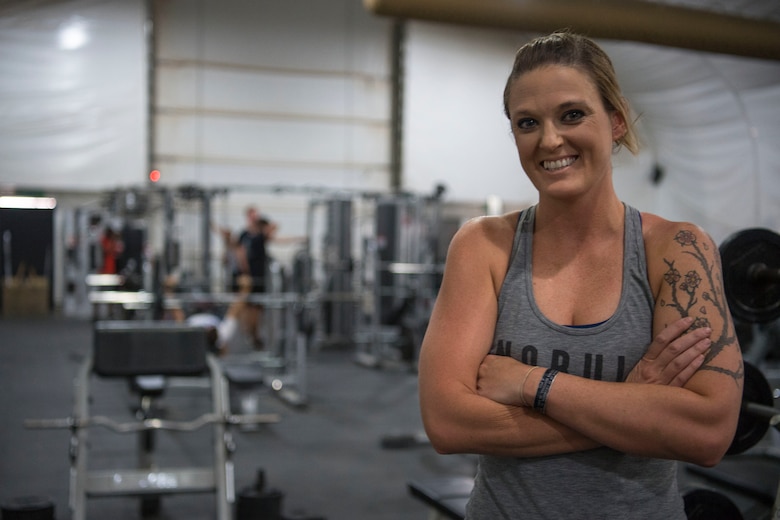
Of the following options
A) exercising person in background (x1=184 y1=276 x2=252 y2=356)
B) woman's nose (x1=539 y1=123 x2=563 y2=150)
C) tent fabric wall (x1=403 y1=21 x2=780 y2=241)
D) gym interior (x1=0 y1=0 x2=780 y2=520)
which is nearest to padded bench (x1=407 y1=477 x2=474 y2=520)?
gym interior (x1=0 y1=0 x2=780 y2=520)

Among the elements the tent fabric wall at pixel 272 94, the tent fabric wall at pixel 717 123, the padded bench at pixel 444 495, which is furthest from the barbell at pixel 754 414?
the tent fabric wall at pixel 272 94

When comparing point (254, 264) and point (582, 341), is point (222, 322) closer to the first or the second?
point (254, 264)

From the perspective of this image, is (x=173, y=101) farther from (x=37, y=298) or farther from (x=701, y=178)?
(x=701, y=178)

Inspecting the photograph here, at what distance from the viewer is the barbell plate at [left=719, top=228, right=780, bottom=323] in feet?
5.90

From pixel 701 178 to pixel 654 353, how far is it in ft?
26.6

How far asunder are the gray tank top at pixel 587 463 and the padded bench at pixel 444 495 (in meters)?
1.25

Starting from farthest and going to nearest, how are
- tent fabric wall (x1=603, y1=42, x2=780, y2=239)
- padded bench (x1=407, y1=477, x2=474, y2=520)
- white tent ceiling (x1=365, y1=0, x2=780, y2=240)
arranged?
tent fabric wall (x1=603, y1=42, x2=780, y2=239), white tent ceiling (x1=365, y1=0, x2=780, y2=240), padded bench (x1=407, y1=477, x2=474, y2=520)

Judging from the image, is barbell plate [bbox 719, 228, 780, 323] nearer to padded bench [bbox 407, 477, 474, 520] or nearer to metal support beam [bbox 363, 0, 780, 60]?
padded bench [bbox 407, 477, 474, 520]

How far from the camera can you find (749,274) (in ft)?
5.93

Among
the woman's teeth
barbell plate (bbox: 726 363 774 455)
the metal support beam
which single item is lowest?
barbell plate (bbox: 726 363 774 455)

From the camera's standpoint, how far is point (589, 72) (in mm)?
1018

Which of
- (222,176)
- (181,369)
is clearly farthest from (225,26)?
(181,369)

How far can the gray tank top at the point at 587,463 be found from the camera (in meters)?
1.00

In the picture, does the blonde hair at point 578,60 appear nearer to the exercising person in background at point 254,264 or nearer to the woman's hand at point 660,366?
the woman's hand at point 660,366
